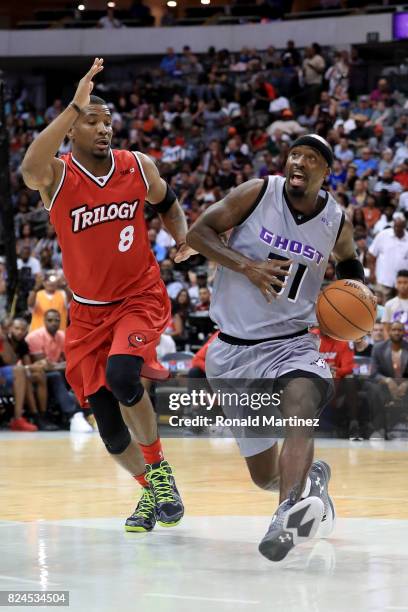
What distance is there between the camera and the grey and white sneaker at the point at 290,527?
480cm

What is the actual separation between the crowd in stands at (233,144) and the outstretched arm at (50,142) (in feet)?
25.7

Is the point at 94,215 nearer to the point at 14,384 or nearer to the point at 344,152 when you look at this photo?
the point at 14,384

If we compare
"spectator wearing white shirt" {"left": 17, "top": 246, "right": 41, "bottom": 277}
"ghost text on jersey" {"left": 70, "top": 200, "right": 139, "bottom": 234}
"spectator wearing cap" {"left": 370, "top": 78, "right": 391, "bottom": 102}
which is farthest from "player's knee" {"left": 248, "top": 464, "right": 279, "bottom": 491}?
"spectator wearing cap" {"left": 370, "top": 78, "right": 391, "bottom": 102}

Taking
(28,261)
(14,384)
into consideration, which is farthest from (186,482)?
(28,261)

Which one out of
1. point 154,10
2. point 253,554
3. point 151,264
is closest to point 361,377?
point 151,264

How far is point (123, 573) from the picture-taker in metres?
4.73

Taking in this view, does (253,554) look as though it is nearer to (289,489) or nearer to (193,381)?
(289,489)

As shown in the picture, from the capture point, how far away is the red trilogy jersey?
6.04 m

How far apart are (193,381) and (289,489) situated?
833 cm

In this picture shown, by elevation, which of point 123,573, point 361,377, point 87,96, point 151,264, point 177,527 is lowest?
point 361,377

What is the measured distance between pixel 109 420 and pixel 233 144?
17359 millimetres

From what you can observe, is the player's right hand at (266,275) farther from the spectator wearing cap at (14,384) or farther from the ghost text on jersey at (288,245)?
the spectator wearing cap at (14,384)

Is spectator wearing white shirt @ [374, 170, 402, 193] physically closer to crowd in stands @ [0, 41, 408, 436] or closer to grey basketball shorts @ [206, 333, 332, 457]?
crowd in stands @ [0, 41, 408, 436]

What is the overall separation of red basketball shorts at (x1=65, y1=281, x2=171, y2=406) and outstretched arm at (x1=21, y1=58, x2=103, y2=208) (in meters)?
0.74
